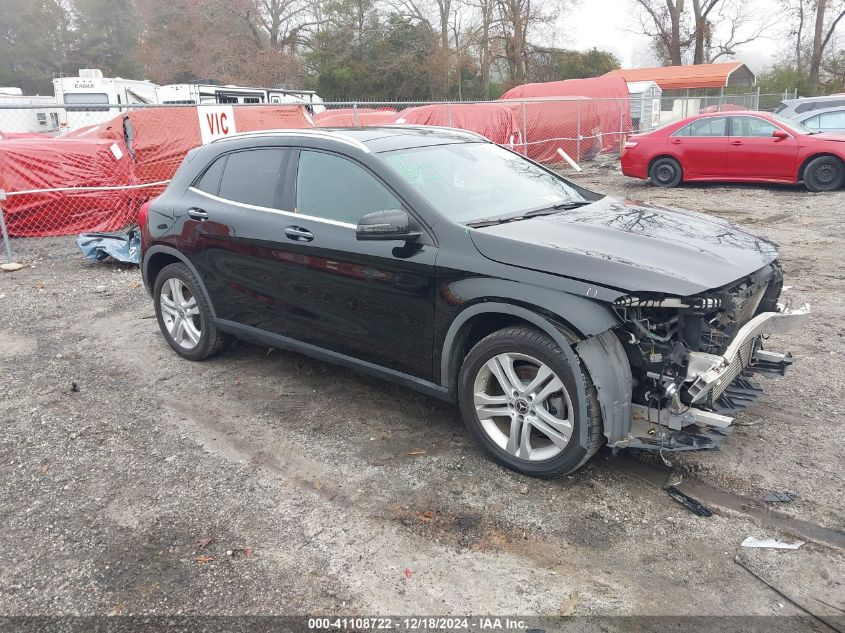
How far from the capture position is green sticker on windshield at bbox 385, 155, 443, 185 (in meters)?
4.01

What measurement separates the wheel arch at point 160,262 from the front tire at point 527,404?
2.38 metres

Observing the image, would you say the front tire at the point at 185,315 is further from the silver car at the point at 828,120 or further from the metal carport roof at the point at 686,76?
the metal carport roof at the point at 686,76

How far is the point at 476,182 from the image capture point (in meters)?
4.30

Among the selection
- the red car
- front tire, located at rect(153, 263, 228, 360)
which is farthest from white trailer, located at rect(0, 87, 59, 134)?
front tire, located at rect(153, 263, 228, 360)

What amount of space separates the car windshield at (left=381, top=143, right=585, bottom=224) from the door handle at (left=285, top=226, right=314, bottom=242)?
673mm

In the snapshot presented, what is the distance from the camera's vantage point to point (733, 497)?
338cm

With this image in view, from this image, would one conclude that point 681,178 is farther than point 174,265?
Yes

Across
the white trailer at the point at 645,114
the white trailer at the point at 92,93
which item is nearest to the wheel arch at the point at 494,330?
the white trailer at the point at 92,93

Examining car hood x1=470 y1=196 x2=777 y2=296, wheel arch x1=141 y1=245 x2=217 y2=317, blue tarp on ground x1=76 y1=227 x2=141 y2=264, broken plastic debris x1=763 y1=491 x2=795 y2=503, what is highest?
car hood x1=470 y1=196 x2=777 y2=296

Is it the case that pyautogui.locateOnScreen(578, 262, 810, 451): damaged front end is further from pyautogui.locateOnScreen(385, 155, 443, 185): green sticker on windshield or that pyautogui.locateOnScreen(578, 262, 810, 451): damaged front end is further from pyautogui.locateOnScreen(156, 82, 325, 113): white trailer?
pyautogui.locateOnScreen(156, 82, 325, 113): white trailer

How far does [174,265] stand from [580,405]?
3461 mm

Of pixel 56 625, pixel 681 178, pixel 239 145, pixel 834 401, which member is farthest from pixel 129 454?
pixel 681 178

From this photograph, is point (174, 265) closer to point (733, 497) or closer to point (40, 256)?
point (733, 497)

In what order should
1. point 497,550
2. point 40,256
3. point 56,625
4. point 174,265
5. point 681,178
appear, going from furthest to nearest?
point 681,178, point 40,256, point 174,265, point 497,550, point 56,625
